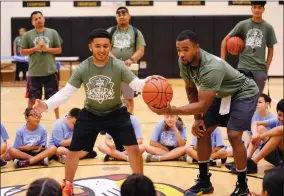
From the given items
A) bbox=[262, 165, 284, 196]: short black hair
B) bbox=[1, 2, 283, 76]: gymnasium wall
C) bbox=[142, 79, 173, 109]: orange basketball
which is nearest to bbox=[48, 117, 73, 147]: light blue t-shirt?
bbox=[142, 79, 173, 109]: orange basketball

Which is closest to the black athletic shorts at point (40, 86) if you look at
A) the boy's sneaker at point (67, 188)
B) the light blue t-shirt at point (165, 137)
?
the light blue t-shirt at point (165, 137)

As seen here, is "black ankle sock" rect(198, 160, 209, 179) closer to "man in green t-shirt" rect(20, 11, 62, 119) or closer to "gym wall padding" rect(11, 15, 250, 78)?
"man in green t-shirt" rect(20, 11, 62, 119)

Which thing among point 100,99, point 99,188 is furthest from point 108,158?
point 100,99

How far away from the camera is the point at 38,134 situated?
713 cm

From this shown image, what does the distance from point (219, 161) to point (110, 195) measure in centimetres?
188

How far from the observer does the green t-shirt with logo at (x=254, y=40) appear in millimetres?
7742

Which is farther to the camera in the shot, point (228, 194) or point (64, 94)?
point (228, 194)

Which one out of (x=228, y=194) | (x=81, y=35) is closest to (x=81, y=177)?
(x=228, y=194)

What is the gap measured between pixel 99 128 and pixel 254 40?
3488 mm

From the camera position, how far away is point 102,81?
5277mm

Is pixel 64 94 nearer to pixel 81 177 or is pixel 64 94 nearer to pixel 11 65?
pixel 81 177

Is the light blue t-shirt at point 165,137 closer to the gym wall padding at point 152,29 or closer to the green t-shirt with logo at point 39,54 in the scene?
the green t-shirt with logo at point 39,54

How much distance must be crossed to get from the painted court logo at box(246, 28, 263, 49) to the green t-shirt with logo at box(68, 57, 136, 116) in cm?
311

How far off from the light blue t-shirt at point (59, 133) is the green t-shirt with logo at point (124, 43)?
1.86m
